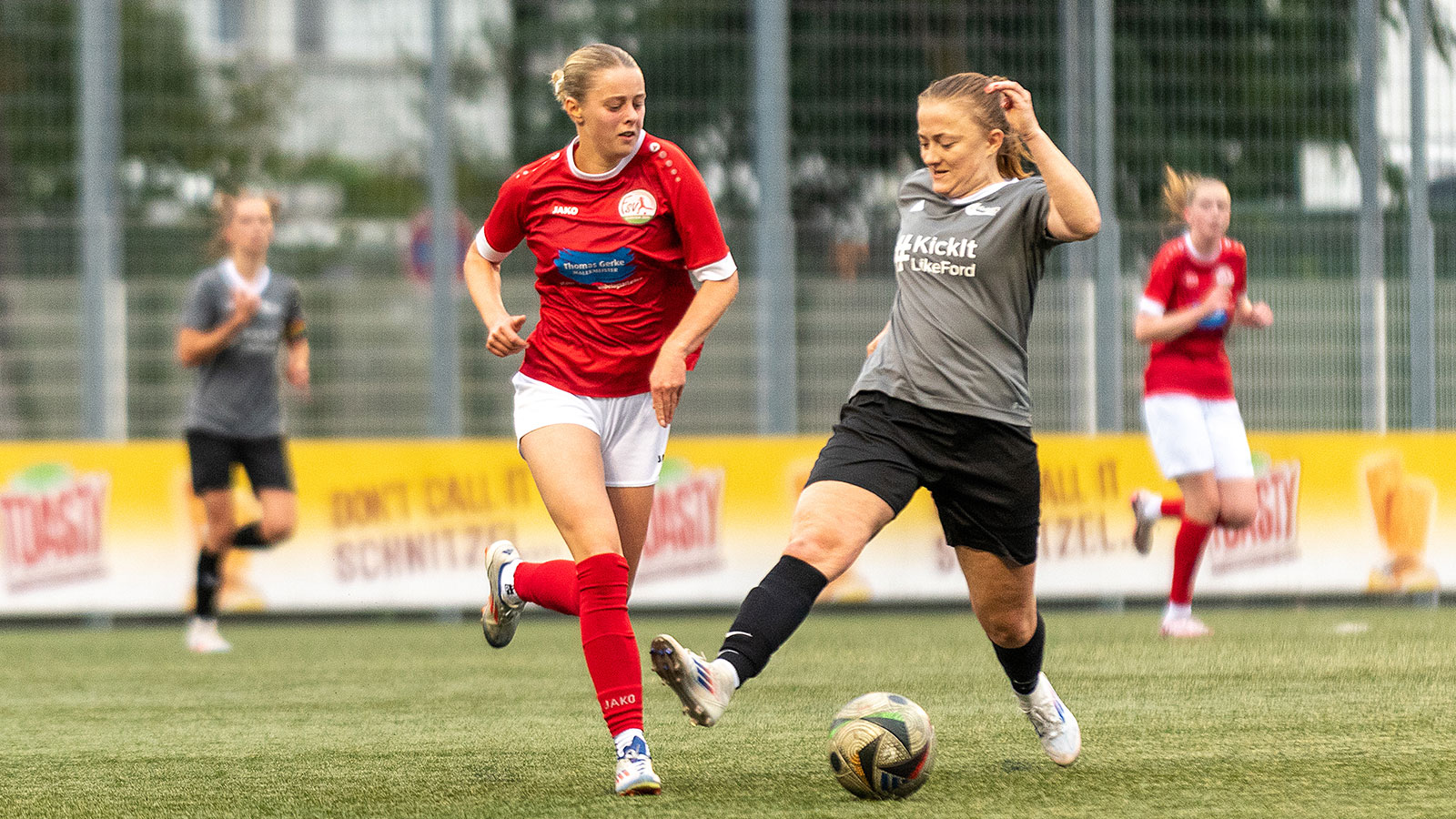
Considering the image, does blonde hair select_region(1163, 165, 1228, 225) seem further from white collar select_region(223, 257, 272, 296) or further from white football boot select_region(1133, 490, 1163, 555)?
white collar select_region(223, 257, 272, 296)

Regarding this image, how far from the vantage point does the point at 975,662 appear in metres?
8.31

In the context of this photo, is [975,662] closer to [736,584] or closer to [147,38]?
[736,584]

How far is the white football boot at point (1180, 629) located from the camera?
30.4 feet

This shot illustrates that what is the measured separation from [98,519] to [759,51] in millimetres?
5129

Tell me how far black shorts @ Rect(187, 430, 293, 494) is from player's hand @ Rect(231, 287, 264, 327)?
0.64 m

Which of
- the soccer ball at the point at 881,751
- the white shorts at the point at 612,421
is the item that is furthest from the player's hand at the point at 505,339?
the soccer ball at the point at 881,751

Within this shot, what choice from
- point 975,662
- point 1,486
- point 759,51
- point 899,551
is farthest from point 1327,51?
point 1,486

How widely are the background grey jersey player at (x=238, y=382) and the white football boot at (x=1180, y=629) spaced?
14.4 feet

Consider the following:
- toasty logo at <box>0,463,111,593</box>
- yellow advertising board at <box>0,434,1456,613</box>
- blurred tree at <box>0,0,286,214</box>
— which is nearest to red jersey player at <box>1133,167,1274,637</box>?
yellow advertising board at <box>0,434,1456,613</box>

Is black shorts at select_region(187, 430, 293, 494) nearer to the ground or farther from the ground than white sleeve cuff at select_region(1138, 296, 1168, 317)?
nearer to the ground

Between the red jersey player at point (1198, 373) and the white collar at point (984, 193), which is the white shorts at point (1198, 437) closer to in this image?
the red jersey player at point (1198, 373)

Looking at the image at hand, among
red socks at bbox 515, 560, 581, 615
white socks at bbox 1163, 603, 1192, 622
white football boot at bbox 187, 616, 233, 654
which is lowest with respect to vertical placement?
white football boot at bbox 187, 616, 233, 654

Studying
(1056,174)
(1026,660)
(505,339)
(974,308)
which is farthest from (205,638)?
(1056,174)

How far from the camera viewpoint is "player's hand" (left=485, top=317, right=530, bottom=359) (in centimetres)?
480
